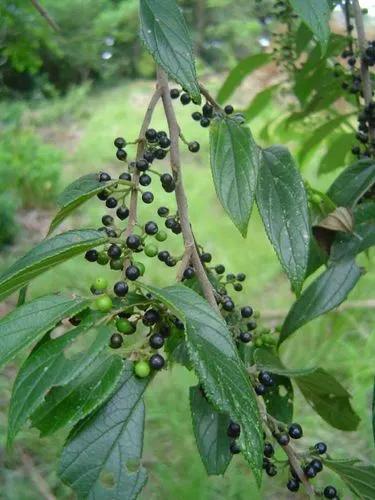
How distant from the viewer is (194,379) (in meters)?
2.24

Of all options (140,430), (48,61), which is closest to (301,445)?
(140,430)

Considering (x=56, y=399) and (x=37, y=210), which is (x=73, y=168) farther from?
(x=56, y=399)

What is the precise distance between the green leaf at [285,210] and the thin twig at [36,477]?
4.30ft

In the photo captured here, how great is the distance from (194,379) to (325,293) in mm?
1523

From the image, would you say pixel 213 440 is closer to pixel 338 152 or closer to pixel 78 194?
pixel 78 194

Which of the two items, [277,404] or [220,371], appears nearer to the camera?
[220,371]

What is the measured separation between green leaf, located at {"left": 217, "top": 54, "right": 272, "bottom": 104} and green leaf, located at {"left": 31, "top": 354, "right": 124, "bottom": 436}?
3.08 ft

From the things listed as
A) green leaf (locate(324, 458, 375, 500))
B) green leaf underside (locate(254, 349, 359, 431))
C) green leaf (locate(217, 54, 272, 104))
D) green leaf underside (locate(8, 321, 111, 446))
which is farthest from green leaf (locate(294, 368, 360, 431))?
green leaf (locate(217, 54, 272, 104))

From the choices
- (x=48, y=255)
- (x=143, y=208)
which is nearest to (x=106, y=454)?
(x=48, y=255)

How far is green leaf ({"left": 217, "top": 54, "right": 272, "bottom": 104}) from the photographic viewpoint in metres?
1.29

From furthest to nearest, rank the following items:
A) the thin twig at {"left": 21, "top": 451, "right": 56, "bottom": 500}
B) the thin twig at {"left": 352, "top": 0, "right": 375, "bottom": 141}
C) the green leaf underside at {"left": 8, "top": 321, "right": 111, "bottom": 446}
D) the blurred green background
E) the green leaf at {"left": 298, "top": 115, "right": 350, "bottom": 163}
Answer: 1. the blurred green background
2. the thin twig at {"left": 21, "top": 451, "right": 56, "bottom": 500}
3. the green leaf at {"left": 298, "top": 115, "right": 350, "bottom": 163}
4. the thin twig at {"left": 352, "top": 0, "right": 375, "bottom": 141}
5. the green leaf underside at {"left": 8, "top": 321, "right": 111, "bottom": 446}

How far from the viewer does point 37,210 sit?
13.8ft

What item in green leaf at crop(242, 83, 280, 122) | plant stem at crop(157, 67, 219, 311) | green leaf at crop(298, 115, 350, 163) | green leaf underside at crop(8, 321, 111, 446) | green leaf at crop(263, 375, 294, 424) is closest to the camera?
green leaf underside at crop(8, 321, 111, 446)

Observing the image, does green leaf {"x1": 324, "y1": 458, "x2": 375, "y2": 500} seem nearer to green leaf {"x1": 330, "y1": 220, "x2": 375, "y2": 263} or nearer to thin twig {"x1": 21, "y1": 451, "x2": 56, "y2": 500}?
green leaf {"x1": 330, "y1": 220, "x2": 375, "y2": 263}
